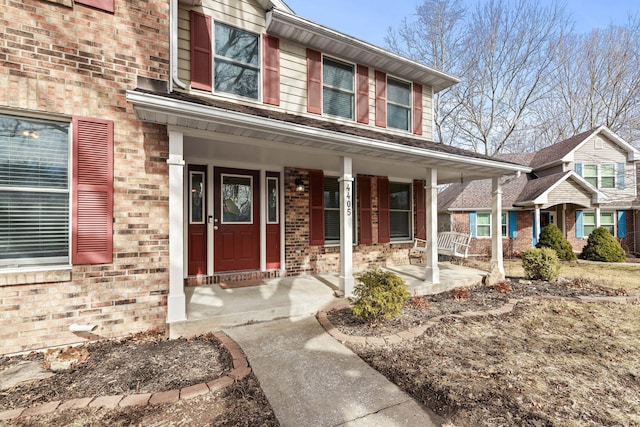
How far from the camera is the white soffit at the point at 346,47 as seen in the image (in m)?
5.62

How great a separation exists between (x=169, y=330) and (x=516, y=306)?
5227 millimetres

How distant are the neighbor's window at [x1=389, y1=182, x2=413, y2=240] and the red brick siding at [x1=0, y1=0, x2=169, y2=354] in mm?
5650

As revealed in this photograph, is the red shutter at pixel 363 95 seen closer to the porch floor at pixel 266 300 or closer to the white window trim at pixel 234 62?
the white window trim at pixel 234 62

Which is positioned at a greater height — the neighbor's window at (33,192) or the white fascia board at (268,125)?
the white fascia board at (268,125)

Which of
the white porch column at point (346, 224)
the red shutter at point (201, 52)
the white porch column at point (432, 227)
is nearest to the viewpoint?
the white porch column at point (346, 224)

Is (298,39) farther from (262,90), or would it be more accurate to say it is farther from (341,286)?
(341,286)

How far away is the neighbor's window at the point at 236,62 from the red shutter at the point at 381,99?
286 centimetres

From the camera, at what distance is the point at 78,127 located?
329cm

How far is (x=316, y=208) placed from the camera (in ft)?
21.3

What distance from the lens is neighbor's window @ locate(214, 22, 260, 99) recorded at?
5.32m

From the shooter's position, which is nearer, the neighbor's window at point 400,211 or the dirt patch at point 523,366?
the dirt patch at point 523,366

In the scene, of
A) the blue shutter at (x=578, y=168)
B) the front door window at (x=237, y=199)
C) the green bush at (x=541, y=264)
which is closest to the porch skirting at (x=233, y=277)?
the front door window at (x=237, y=199)

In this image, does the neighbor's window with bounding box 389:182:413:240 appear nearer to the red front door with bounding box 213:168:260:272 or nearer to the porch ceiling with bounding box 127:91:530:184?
the porch ceiling with bounding box 127:91:530:184

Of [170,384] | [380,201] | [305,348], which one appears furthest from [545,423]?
[380,201]
